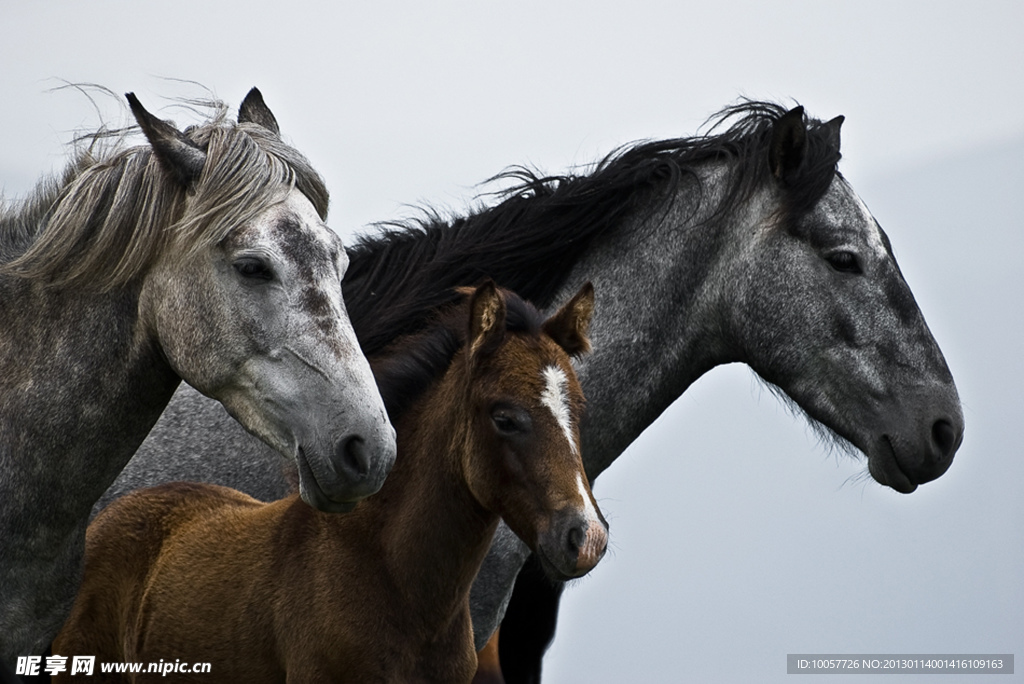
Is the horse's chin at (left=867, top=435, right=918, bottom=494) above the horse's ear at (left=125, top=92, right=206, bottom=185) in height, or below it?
below

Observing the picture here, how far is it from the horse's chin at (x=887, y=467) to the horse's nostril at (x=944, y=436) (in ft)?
0.46

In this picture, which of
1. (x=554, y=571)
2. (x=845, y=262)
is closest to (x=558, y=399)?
(x=554, y=571)

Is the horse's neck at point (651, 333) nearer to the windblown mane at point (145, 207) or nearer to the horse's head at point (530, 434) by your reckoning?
the horse's head at point (530, 434)

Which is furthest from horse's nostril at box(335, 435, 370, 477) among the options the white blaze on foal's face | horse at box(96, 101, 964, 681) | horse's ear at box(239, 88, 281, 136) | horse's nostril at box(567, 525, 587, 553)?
horse at box(96, 101, 964, 681)

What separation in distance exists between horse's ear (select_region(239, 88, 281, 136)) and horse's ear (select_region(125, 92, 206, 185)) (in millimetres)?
419

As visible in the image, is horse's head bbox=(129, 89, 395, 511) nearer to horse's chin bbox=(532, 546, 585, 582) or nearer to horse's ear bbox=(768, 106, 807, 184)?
horse's chin bbox=(532, 546, 585, 582)

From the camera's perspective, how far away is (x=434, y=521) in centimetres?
366

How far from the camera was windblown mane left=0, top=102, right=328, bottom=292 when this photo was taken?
2.90 m

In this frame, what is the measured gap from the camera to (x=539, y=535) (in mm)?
3320

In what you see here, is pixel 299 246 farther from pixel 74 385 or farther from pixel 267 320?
pixel 74 385

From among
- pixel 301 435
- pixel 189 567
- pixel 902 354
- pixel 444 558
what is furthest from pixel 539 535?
pixel 902 354

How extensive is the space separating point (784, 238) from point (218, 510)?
2.13 m

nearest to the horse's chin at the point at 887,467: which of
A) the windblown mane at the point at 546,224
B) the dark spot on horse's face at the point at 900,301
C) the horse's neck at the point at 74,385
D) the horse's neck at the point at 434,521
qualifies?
the dark spot on horse's face at the point at 900,301

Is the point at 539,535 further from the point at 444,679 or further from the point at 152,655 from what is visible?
the point at 152,655
